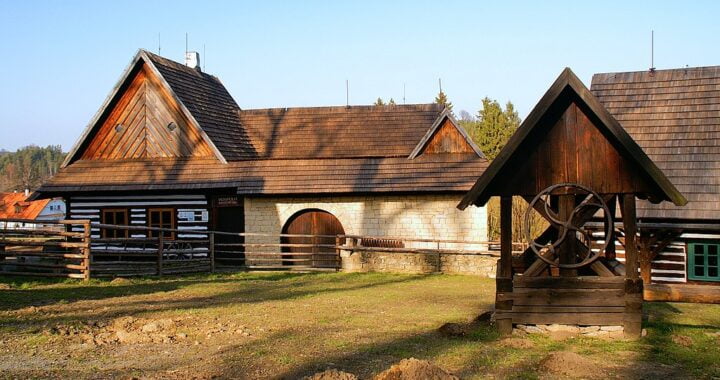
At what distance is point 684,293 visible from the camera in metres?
10.5

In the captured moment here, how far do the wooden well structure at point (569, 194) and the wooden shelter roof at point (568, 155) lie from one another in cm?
1

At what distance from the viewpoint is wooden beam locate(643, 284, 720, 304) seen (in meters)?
10.4

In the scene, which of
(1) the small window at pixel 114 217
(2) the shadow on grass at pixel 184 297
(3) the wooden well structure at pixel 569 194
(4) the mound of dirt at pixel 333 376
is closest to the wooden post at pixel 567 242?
(3) the wooden well structure at pixel 569 194

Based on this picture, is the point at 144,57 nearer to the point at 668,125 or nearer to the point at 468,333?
the point at 668,125

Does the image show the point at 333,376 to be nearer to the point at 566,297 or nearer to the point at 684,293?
the point at 566,297

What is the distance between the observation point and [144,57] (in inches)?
1044

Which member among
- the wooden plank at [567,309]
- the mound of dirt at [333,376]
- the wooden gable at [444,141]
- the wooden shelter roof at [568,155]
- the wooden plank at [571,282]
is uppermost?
the wooden gable at [444,141]

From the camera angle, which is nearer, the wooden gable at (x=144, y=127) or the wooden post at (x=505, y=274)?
the wooden post at (x=505, y=274)

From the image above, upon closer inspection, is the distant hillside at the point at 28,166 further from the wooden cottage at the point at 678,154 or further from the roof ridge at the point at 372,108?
the wooden cottage at the point at 678,154

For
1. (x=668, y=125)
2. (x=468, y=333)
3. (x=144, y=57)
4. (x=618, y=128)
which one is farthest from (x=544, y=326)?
(x=144, y=57)

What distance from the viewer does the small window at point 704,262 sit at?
19.3 metres

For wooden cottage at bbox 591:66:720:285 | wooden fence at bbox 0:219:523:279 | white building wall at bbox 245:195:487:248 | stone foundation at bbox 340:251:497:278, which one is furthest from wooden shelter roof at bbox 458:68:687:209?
white building wall at bbox 245:195:487:248

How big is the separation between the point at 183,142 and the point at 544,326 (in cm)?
1794

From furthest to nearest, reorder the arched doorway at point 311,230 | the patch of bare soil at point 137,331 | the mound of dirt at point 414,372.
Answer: the arched doorway at point 311,230 → the patch of bare soil at point 137,331 → the mound of dirt at point 414,372
